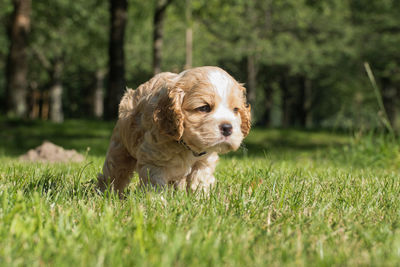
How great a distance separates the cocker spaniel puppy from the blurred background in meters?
11.2

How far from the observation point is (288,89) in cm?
→ 4106

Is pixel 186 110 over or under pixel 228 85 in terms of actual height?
under

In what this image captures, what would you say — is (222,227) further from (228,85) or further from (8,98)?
(8,98)

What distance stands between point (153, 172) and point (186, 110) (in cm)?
59

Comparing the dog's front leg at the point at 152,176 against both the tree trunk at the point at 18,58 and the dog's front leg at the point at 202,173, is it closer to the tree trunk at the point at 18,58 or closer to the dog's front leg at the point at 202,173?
the dog's front leg at the point at 202,173

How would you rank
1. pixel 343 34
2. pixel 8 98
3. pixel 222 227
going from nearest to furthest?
1. pixel 222 227
2. pixel 8 98
3. pixel 343 34

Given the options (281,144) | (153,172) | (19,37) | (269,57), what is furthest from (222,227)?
(269,57)

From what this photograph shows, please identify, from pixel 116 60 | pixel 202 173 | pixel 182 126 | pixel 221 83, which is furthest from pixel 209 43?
pixel 182 126

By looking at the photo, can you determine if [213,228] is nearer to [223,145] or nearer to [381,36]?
[223,145]

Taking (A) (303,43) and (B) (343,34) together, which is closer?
(B) (343,34)

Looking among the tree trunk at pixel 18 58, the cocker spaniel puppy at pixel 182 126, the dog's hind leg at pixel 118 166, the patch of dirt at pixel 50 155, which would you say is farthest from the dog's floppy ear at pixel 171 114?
the tree trunk at pixel 18 58

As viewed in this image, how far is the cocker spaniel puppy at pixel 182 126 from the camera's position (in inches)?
125

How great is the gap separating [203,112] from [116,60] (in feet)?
39.9

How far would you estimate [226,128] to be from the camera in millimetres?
3117
